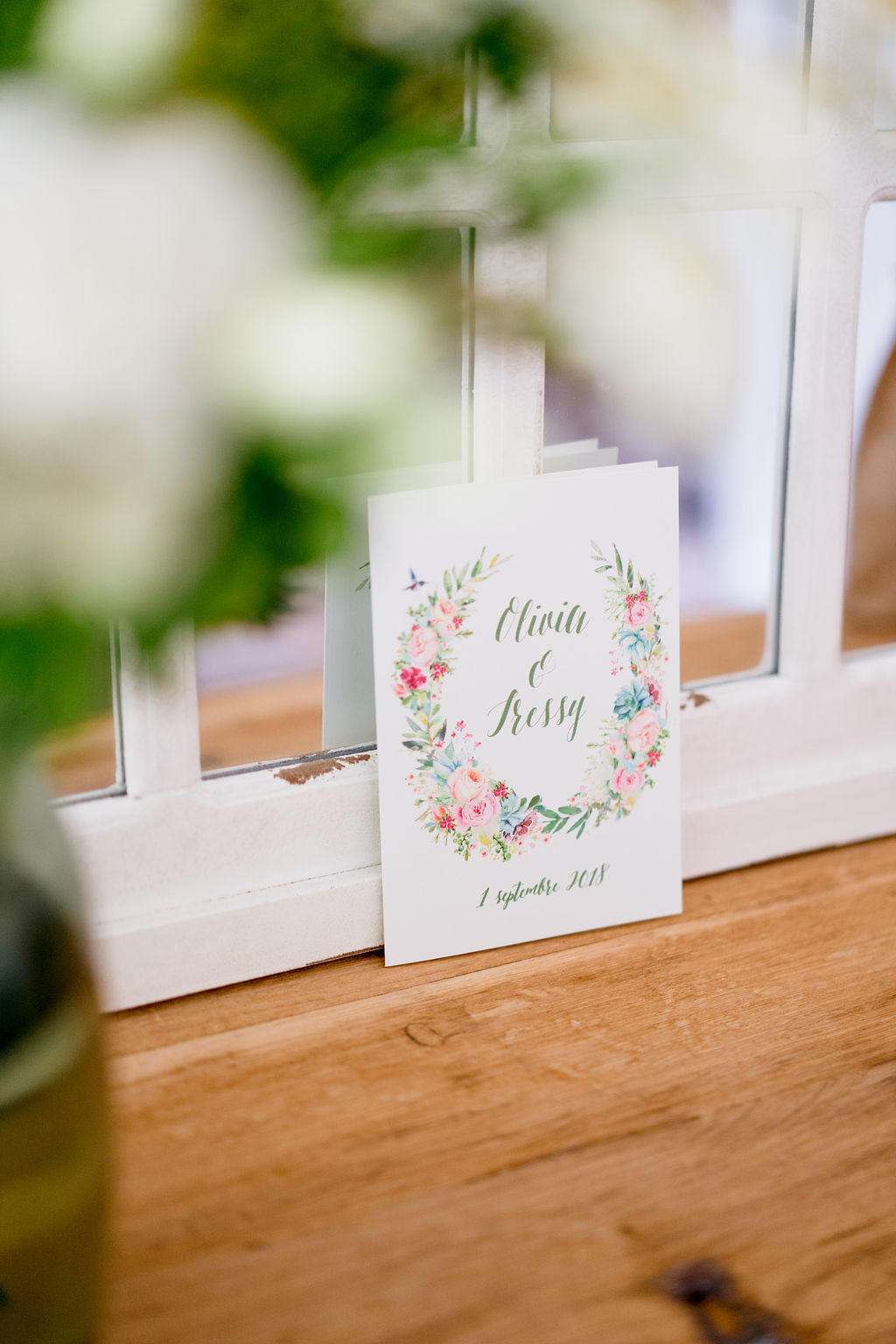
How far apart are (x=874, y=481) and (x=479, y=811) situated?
1.70 ft

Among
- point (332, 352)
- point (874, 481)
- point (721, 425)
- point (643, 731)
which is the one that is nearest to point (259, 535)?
point (332, 352)

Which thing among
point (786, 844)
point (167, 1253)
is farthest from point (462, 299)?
point (786, 844)

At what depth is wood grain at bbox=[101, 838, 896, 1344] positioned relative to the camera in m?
0.52

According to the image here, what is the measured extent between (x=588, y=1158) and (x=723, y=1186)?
64 millimetres

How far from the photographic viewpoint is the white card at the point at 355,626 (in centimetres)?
76

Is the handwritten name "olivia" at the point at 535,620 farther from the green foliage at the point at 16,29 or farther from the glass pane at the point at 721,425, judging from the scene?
the green foliage at the point at 16,29

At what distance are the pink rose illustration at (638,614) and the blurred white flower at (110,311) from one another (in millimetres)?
505

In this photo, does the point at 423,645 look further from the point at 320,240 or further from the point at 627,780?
the point at 320,240

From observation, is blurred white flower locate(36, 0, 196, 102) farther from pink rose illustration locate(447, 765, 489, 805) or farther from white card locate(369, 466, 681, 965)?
pink rose illustration locate(447, 765, 489, 805)

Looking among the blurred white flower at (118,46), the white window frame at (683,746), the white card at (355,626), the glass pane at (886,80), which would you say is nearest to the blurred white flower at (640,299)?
the blurred white flower at (118,46)

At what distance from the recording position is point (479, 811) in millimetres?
763

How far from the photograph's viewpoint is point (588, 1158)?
0.60m

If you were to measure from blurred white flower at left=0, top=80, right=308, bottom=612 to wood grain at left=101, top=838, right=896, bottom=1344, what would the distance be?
365 mm

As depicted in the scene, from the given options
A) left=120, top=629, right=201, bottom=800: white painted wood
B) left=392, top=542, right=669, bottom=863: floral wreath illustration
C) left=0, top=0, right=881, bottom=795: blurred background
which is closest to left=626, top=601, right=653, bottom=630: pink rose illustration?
left=392, top=542, right=669, bottom=863: floral wreath illustration
